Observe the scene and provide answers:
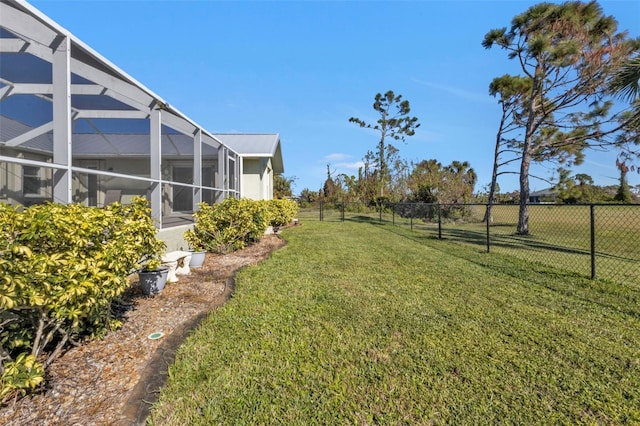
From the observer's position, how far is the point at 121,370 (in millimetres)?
2133

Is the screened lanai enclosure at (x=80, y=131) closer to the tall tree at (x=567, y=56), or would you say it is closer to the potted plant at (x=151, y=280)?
the potted plant at (x=151, y=280)

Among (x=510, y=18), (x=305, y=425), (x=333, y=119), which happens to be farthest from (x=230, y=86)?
(x=305, y=425)

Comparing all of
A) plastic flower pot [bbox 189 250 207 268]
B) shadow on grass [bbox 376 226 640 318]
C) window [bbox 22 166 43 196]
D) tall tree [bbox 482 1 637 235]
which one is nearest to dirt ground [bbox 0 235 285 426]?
plastic flower pot [bbox 189 250 207 268]

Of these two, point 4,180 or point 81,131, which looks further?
point 81,131

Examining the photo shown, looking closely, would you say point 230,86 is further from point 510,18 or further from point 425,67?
point 510,18

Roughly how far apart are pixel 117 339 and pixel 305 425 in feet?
6.38

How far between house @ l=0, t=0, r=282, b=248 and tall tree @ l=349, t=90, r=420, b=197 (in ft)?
60.8

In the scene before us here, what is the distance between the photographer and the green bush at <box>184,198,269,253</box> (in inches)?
252

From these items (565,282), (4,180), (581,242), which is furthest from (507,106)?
(4,180)

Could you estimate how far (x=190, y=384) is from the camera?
2.01 metres

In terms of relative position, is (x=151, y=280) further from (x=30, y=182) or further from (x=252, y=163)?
(x=252, y=163)

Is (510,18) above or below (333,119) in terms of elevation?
above

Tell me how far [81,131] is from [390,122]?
24.2 meters

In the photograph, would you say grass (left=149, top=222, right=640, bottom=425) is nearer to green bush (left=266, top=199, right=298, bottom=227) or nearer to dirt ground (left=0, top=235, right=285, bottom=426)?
dirt ground (left=0, top=235, right=285, bottom=426)
